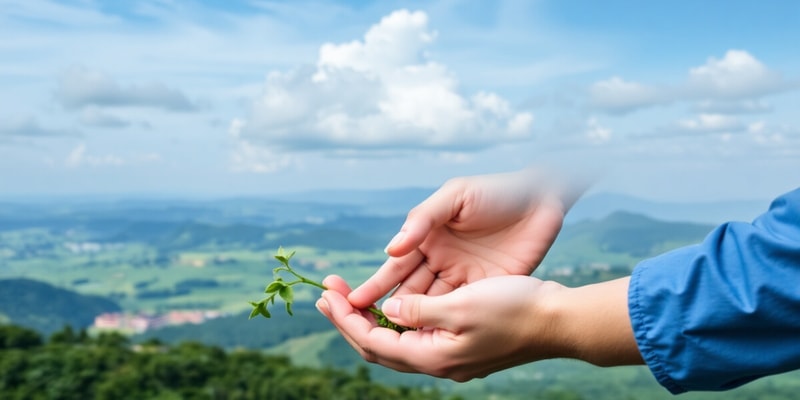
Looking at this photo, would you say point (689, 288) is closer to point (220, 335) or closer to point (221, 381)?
point (221, 381)

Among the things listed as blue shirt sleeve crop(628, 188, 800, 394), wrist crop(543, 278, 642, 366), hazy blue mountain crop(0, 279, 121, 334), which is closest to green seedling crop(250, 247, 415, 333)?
wrist crop(543, 278, 642, 366)

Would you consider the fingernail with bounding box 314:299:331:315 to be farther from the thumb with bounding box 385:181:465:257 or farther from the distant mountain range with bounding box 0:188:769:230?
the distant mountain range with bounding box 0:188:769:230

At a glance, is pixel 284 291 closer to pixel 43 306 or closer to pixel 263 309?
pixel 263 309

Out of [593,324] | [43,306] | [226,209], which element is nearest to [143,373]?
[593,324]

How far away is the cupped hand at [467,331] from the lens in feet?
5.80

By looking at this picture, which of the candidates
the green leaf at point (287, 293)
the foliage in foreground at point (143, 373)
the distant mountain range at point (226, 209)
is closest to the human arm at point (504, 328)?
the green leaf at point (287, 293)

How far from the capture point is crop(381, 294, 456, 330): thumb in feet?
6.00

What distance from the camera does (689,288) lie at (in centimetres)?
147

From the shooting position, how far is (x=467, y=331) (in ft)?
5.92

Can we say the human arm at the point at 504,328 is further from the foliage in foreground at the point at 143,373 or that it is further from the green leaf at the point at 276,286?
the foliage in foreground at the point at 143,373

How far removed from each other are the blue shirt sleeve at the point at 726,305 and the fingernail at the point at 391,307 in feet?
2.13

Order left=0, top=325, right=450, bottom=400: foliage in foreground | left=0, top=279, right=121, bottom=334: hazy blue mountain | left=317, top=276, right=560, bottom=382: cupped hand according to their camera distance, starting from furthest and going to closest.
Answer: left=0, top=279, right=121, bottom=334: hazy blue mountain, left=0, top=325, right=450, bottom=400: foliage in foreground, left=317, top=276, right=560, bottom=382: cupped hand

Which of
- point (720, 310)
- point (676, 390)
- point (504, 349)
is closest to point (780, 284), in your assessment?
point (720, 310)

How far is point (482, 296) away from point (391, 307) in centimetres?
32
